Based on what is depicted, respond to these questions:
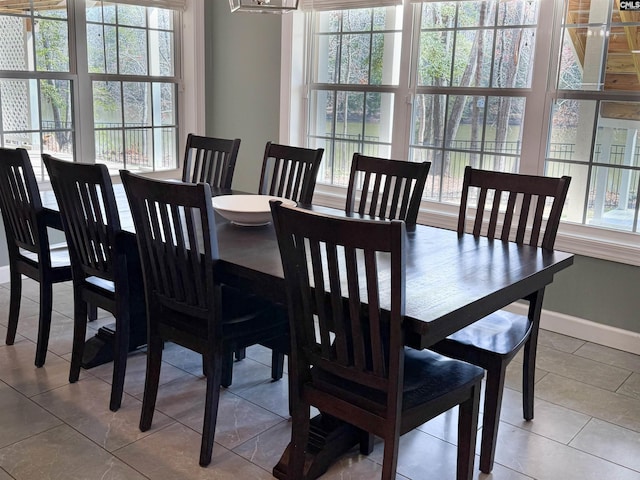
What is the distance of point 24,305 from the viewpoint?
380cm

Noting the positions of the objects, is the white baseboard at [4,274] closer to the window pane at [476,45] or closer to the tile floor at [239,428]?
the tile floor at [239,428]

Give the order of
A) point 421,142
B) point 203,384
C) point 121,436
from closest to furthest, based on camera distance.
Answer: point 121,436 < point 203,384 < point 421,142

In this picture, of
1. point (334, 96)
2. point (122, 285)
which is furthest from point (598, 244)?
point (122, 285)

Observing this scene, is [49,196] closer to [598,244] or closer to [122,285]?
[122,285]

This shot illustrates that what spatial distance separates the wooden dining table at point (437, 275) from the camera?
178cm

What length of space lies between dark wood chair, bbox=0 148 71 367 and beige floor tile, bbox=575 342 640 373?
2593 millimetres

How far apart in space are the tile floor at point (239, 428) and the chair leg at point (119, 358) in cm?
6

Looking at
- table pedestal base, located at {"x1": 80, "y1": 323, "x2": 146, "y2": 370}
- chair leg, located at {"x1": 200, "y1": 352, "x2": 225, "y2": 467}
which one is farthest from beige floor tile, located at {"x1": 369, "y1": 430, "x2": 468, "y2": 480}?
table pedestal base, located at {"x1": 80, "y1": 323, "x2": 146, "y2": 370}

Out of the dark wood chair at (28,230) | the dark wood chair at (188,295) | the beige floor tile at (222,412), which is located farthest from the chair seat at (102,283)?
the beige floor tile at (222,412)

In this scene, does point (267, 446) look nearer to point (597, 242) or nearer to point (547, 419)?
point (547, 419)

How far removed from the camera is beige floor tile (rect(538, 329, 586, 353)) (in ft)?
11.3

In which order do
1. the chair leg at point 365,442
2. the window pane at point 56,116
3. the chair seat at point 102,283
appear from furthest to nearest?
the window pane at point 56,116
the chair seat at point 102,283
the chair leg at point 365,442

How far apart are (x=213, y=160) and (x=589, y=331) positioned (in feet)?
7.42

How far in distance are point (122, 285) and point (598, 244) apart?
2381 millimetres
